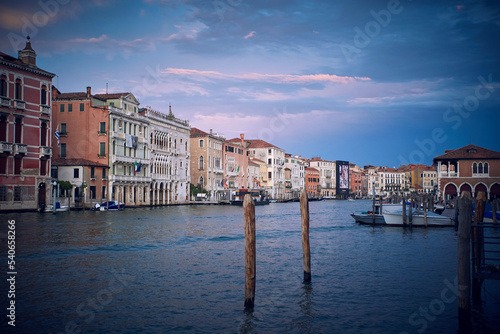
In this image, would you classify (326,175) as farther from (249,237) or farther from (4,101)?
(249,237)

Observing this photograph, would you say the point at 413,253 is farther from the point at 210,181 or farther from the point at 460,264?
the point at 210,181

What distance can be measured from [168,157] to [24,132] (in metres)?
24.2

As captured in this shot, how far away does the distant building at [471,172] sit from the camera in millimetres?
47500

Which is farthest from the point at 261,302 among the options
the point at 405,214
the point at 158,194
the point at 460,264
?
the point at 158,194

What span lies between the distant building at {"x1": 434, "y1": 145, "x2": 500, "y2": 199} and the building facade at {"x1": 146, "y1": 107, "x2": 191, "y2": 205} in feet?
98.5

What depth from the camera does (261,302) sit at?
10.2 m

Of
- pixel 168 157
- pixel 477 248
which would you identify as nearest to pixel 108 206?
pixel 168 157

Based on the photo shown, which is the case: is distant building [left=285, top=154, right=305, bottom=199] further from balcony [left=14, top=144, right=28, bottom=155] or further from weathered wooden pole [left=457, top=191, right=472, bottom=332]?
weathered wooden pole [left=457, top=191, right=472, bottom=332]

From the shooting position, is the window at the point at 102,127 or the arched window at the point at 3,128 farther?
the window at the point at 102,127

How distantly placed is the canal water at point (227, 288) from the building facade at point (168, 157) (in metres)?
34.8

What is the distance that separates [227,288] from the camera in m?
11.4

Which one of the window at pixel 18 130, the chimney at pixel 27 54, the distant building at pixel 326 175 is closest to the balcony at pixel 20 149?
the window at pixel 18 130

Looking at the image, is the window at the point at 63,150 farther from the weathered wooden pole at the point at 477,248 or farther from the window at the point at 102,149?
the weathered wooden pole at the point at 477,248

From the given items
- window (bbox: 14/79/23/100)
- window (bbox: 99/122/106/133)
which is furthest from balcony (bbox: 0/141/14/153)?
window (bbox: 99/122/106/133)
